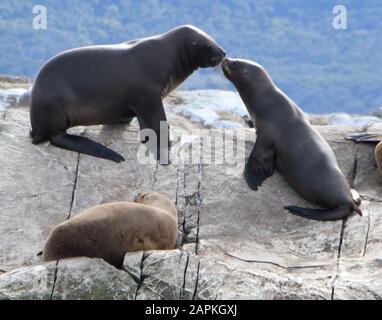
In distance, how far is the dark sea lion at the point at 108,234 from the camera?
806cm

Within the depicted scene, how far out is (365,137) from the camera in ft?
37.9

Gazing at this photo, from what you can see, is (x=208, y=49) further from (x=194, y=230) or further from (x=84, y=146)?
(x=194, y=230)

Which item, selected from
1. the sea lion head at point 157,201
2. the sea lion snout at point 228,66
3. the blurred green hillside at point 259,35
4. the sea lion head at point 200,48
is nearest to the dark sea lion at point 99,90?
the sea lion head at point 200,48

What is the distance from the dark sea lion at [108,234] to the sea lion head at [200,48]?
3.41 metres

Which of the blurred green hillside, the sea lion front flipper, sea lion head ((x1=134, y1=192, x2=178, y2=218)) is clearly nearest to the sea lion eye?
the sea lion front flipper

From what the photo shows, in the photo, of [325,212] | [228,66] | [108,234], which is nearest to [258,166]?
[325,212]

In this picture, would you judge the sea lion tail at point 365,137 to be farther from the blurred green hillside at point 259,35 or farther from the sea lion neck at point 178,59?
the blurred green hillside at point 259,35

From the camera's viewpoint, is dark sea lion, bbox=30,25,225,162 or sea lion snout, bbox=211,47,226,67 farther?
sea lion snout, bbox=211,47,226,67

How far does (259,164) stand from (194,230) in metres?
1.44

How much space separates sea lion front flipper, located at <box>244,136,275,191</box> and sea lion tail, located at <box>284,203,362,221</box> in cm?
55

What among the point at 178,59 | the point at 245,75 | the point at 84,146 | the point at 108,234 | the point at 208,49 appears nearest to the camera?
the point at 108,234

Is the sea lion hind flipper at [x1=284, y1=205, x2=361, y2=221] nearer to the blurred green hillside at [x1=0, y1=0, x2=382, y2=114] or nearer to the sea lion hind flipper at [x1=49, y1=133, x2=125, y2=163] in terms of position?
the sea lion hind flipper at [x1=49, y1=133, x2=125, y2=163]

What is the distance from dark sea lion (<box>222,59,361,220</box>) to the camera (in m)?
10.2
